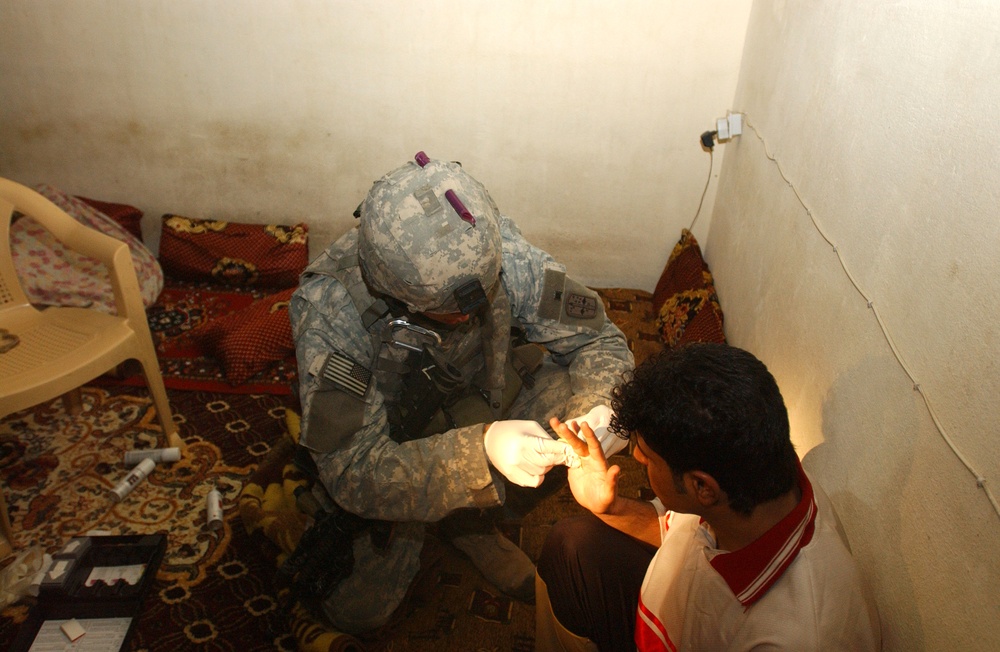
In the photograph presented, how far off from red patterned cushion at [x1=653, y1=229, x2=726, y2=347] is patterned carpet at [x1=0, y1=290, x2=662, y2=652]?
0.20m

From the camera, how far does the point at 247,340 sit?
9.52 feet

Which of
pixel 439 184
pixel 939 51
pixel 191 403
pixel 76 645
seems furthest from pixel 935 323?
pixel 191 403

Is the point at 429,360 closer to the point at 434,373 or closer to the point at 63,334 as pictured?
the point at 434,373

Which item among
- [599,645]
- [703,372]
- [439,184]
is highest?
[439,184]

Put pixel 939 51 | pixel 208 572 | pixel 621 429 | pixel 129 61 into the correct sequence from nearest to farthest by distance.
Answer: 1. pixel 939 51
2. pixel 621 429
3. pixel 208 572
4. pixel 129 61

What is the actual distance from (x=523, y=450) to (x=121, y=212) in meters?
2.87

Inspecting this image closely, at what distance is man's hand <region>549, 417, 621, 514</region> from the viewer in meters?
1.53

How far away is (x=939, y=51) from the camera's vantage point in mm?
1366

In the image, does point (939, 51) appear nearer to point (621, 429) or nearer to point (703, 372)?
point (703, 372)

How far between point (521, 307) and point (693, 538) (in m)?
0.97

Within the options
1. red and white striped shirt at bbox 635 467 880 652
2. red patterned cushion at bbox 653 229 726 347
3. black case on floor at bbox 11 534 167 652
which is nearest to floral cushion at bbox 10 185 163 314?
black case on floor at bbox 11 534 167 652

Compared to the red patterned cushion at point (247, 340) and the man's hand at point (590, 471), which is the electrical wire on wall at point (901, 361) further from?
the red patterned cushion at point (247, 340)

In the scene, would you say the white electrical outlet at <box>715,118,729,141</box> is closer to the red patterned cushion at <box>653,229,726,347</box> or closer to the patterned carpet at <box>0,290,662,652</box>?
the red patterned cushion at <box>653,229,726,347</box>

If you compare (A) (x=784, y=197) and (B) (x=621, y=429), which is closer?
(B) (x=621, y=429)
